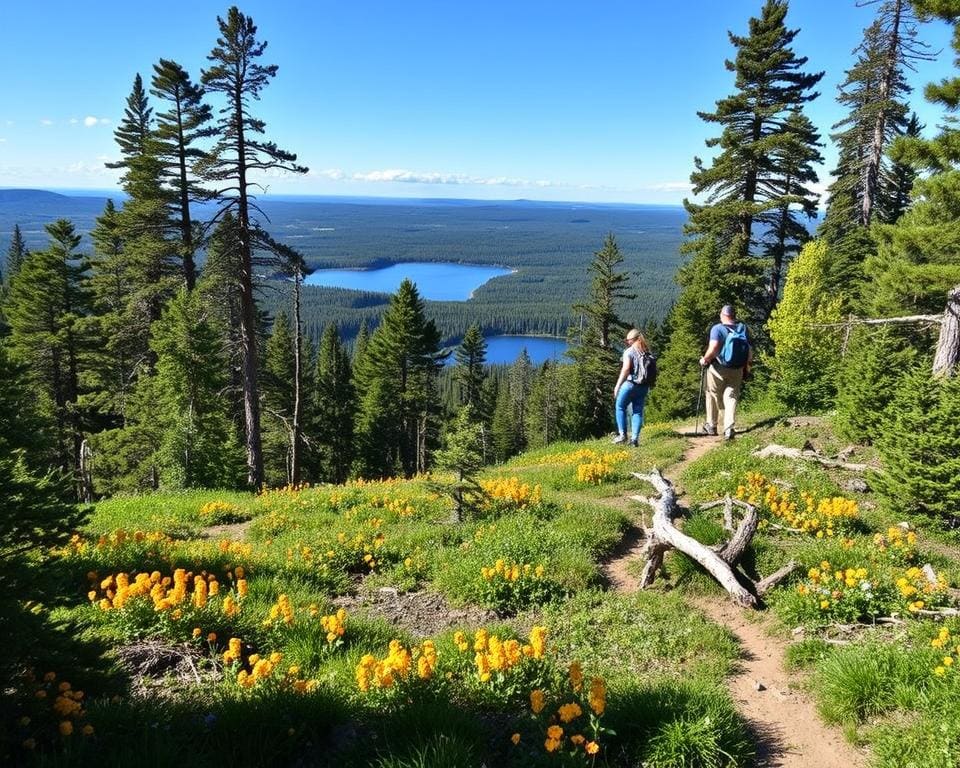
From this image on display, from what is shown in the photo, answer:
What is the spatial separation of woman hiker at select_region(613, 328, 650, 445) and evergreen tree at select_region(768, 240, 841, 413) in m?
5.93

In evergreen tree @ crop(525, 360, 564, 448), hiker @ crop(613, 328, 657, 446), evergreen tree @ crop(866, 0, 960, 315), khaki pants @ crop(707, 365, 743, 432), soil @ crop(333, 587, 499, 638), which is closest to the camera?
soil @ crop(333, 587, 499, 638)

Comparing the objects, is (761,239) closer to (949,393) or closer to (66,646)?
(949,393)

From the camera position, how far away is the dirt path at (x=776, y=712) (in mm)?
3883

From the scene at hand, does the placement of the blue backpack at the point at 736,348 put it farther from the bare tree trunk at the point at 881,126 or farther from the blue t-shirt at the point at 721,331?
the bare tree trunk at the point at 881,126

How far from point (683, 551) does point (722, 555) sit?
0.40 m

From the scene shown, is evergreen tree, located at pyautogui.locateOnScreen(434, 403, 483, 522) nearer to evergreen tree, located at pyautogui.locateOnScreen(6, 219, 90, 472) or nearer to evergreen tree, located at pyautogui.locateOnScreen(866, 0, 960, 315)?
evergreen tree, located at pyautogui.locateOnScreen(866, 0, 960, 315)

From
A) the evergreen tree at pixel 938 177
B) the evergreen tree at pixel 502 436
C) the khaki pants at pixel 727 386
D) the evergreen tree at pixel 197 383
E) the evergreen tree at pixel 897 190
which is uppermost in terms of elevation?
the evergreen tree at pixel 897 190

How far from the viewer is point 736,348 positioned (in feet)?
38.6

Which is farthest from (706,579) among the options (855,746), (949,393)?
(949,393)

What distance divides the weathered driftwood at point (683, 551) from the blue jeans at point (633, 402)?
5283mm

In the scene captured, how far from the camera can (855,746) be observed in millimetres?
3922

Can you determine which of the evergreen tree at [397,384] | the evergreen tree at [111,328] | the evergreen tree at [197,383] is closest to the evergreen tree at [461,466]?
the evergreen tree at [197,383]

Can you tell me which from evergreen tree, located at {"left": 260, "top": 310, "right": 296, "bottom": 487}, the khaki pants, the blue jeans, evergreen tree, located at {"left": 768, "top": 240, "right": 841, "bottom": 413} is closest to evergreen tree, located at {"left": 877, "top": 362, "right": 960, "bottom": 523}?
the khaki pants

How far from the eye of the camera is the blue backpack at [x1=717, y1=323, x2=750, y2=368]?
1176 centimetres
